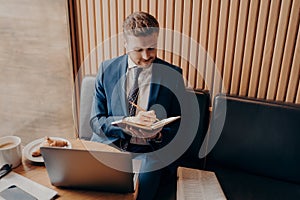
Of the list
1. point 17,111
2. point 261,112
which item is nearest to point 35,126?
point 17,111

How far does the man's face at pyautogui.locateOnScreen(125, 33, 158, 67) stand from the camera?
1513 millimetres

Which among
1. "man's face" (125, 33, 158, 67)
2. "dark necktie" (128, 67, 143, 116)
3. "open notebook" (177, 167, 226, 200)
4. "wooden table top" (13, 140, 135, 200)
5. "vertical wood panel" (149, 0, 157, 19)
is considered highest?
"vertical wood panel" (149, 0, 157, 19)

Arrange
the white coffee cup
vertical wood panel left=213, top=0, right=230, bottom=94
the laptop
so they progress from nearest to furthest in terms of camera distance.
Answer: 1. the laptop
2. the white coffee cup
3. vertical wood panel left=213, top=0, right=230, bottom=94

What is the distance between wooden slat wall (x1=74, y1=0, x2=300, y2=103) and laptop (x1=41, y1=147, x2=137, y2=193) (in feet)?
3.49

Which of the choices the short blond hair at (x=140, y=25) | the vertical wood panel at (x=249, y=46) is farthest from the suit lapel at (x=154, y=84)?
the vertical wood panel at (x=249, y=46)

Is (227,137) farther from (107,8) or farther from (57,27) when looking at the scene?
(57,27)

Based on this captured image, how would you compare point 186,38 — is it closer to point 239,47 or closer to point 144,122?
point 239,47

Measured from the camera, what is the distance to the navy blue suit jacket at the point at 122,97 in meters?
1.66

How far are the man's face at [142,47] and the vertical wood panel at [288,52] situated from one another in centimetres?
77

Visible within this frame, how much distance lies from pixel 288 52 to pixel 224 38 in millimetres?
375

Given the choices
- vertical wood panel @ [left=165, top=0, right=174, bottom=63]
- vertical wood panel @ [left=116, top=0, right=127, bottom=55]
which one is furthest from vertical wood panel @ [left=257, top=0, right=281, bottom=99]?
vertical wood panel @ [left=116, top=0, right=127, bottom=55]

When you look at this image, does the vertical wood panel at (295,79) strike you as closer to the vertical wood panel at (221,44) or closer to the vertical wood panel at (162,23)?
the vertical wood panel at (221,44)

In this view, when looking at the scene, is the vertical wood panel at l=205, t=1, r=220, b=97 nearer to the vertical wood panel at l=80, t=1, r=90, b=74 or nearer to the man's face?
the man's face

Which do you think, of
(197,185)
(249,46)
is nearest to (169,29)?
(249,46)
